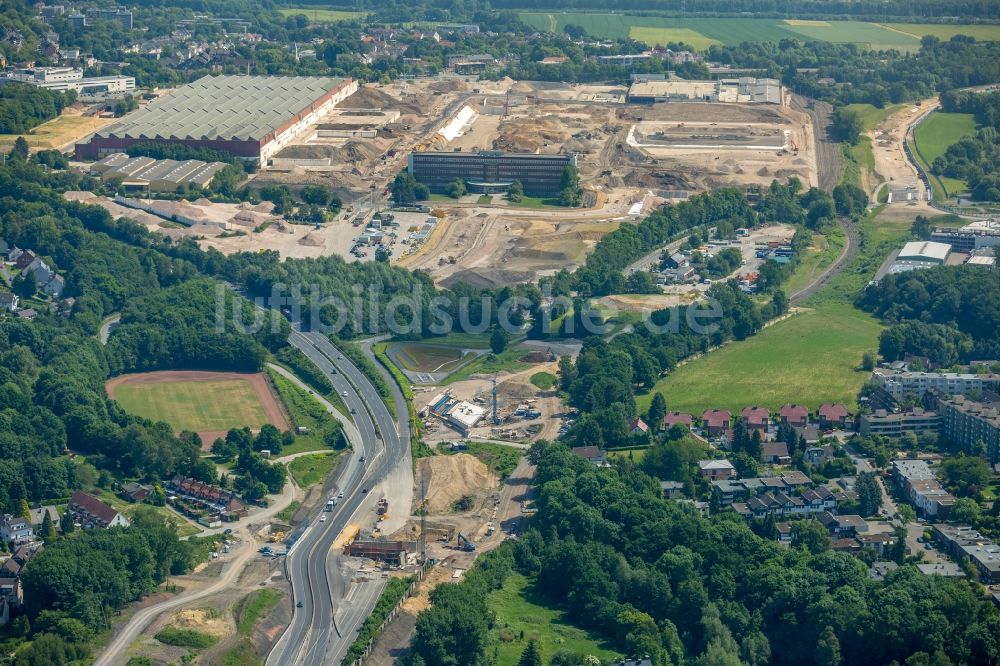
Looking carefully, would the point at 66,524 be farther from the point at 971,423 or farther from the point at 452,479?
the point at 971,423

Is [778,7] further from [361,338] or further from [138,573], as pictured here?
[138,573]

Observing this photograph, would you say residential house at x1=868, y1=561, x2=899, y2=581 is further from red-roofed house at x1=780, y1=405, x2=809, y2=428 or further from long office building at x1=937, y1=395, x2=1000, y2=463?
red-roofed house at x1=780, y1=405, x2=809, y2=428

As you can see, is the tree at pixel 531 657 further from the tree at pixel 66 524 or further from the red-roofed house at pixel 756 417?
the red-roofed house at pixel 756 417

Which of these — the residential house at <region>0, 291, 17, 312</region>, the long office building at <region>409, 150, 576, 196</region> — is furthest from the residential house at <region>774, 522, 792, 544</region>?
the long office building at <region>409, 150, 576, 196</region>

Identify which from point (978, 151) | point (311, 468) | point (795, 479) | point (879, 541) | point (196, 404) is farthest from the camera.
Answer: point (978, 151)

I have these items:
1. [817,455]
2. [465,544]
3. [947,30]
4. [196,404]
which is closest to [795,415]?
[817,455]

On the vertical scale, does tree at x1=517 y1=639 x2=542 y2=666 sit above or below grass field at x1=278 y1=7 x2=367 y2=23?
above

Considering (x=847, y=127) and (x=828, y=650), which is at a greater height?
(x=847, y=127)
